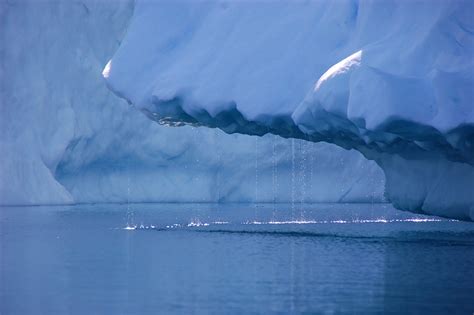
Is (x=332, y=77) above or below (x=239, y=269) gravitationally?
above

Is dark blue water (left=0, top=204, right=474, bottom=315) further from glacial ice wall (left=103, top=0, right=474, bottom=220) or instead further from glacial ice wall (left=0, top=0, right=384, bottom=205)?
glacial ice wall (left=0, top=0, right=384, bottom=205)

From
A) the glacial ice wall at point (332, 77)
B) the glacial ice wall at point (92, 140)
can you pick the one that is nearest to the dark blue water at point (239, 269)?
the glacial ice wall at point (332, 77)

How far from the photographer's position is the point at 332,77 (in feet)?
57.0

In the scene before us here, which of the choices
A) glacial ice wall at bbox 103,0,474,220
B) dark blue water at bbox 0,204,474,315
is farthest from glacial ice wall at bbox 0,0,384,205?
glacial ice wall at bbox 103,0,474,220

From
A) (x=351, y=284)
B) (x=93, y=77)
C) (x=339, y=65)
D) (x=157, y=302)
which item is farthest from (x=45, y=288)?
(x=93, y=77)

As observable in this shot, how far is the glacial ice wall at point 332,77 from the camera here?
16.3 metres

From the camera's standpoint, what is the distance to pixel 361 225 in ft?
78.8

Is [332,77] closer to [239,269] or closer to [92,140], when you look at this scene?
[239,269]

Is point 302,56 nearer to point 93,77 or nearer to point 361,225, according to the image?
point 361,225

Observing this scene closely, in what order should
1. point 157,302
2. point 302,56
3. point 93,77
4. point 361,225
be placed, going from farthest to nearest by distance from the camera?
point 93,77 < point 361,225 < point 302,56 < point 157,302

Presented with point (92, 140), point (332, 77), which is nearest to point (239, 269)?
point (332, 77)

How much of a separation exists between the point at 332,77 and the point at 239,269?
4.69 metres

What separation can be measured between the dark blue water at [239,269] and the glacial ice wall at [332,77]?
5.08 feet

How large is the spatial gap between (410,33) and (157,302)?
8.47 metres
